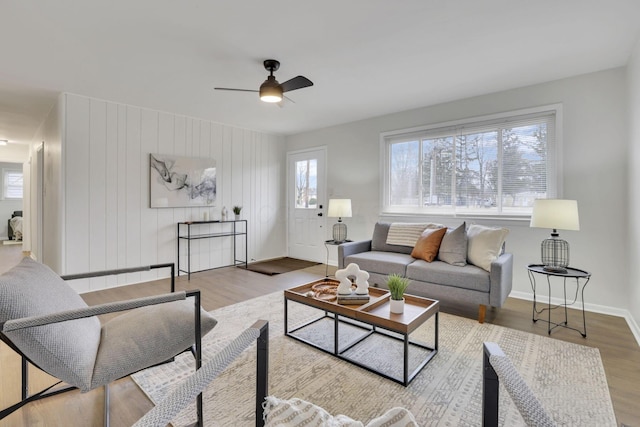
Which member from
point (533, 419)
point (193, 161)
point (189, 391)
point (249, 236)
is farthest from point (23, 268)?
point (249, 236)

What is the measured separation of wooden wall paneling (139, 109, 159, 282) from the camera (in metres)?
4.29

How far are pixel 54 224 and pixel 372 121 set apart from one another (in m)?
4.63

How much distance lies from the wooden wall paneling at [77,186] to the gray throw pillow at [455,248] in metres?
4.27

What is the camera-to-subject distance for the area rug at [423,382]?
162cm

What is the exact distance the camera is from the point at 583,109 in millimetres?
3145

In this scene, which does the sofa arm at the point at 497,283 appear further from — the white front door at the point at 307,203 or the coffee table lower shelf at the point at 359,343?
the white front door at the point at 307,203

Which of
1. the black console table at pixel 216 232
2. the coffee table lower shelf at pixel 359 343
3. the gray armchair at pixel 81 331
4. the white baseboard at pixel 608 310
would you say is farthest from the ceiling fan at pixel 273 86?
the white baseboard at pixel 608 310

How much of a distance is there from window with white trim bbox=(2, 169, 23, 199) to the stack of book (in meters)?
11.5

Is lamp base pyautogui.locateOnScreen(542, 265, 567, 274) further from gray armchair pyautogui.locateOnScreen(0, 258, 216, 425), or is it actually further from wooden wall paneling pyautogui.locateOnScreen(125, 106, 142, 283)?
wooden wall paneling pyautogui.locateOnScreen(125, 106, 142, 283)

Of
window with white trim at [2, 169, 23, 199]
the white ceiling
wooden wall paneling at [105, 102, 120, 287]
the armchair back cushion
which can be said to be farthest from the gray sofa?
window with white trim at [2, 169, 23, 199]

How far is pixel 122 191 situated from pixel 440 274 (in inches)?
162

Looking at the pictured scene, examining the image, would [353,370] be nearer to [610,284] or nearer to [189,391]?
[189,391]

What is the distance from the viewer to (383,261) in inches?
137

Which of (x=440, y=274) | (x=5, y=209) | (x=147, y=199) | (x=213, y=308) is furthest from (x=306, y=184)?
(x=5, y=209)
